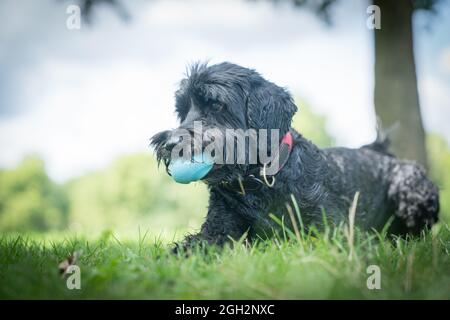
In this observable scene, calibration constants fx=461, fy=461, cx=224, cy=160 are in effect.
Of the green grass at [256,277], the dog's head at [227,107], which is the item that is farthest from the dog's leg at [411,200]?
the green grass at [256,277]

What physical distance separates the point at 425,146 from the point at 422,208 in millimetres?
2684

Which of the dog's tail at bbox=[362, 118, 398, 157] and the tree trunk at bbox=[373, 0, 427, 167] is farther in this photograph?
the tree trunk at bbox=[373, 0, 427, 167]

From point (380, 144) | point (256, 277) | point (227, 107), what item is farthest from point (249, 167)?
point (380, 144)

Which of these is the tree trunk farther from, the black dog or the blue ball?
the blue ball

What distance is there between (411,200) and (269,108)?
268 centimetres

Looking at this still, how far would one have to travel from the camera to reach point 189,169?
3631 mm

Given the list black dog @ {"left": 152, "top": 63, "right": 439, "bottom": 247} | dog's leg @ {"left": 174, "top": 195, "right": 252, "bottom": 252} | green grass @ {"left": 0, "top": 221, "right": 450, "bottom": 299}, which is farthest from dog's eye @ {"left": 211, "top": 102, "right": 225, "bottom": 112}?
green grass @ {"left": 0, "top": 221, "right": 450, "bottom": 299}

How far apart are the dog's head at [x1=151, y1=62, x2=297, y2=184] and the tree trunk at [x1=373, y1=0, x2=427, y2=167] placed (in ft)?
14.1

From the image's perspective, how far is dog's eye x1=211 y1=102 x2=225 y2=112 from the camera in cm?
411

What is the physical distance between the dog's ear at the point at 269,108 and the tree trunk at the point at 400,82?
168 inches

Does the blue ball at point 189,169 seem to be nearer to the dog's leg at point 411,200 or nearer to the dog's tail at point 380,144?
the dog's leg at point 411,200

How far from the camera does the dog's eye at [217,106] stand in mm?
4105

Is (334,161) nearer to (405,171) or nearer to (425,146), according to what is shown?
(405,171)
